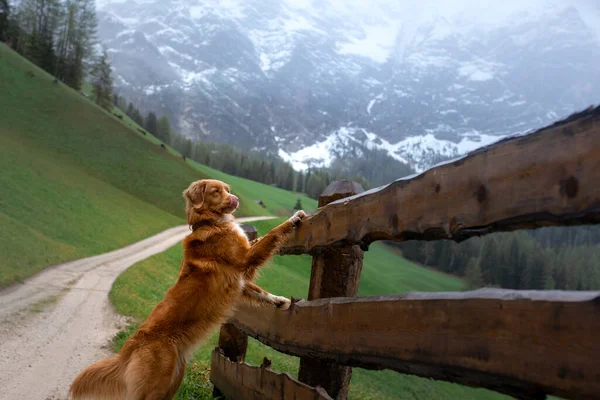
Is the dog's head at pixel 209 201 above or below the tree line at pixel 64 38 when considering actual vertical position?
below

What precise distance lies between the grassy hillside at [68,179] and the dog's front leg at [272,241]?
1349 cm

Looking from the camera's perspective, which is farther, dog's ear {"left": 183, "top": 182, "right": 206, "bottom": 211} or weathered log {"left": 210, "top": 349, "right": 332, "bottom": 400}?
dog's ear {"left": 183, "top": 182, "right": 206, "bottom": 211}

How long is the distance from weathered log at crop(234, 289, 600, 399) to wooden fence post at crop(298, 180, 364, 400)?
0.81 metres

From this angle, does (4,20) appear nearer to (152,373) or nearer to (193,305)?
(193,305)

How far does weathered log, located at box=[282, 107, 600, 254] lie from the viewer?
5.44 ft

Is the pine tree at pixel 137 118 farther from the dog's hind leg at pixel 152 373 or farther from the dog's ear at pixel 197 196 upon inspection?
the dog's hind leg at pixel 152 373

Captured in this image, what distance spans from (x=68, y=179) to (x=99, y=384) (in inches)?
1555

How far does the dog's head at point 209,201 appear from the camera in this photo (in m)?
5.25

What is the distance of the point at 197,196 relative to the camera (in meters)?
5.31

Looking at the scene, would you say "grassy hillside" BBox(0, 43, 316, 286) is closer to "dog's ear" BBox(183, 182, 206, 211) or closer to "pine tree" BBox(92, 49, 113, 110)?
"dog's ear" BBox(183, 182, 206, 211)

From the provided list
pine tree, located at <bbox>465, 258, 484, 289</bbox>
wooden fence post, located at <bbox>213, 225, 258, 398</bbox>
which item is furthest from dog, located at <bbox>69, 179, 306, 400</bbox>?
pine tree, located at <bbox>465, 258, 484, 289</bbox>

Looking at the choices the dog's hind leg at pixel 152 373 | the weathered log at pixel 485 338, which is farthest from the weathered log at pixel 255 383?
the dog's hind leg at pixel 152 373

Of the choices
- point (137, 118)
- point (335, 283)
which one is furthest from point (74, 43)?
point (335, 283)

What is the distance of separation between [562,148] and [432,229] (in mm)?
812
